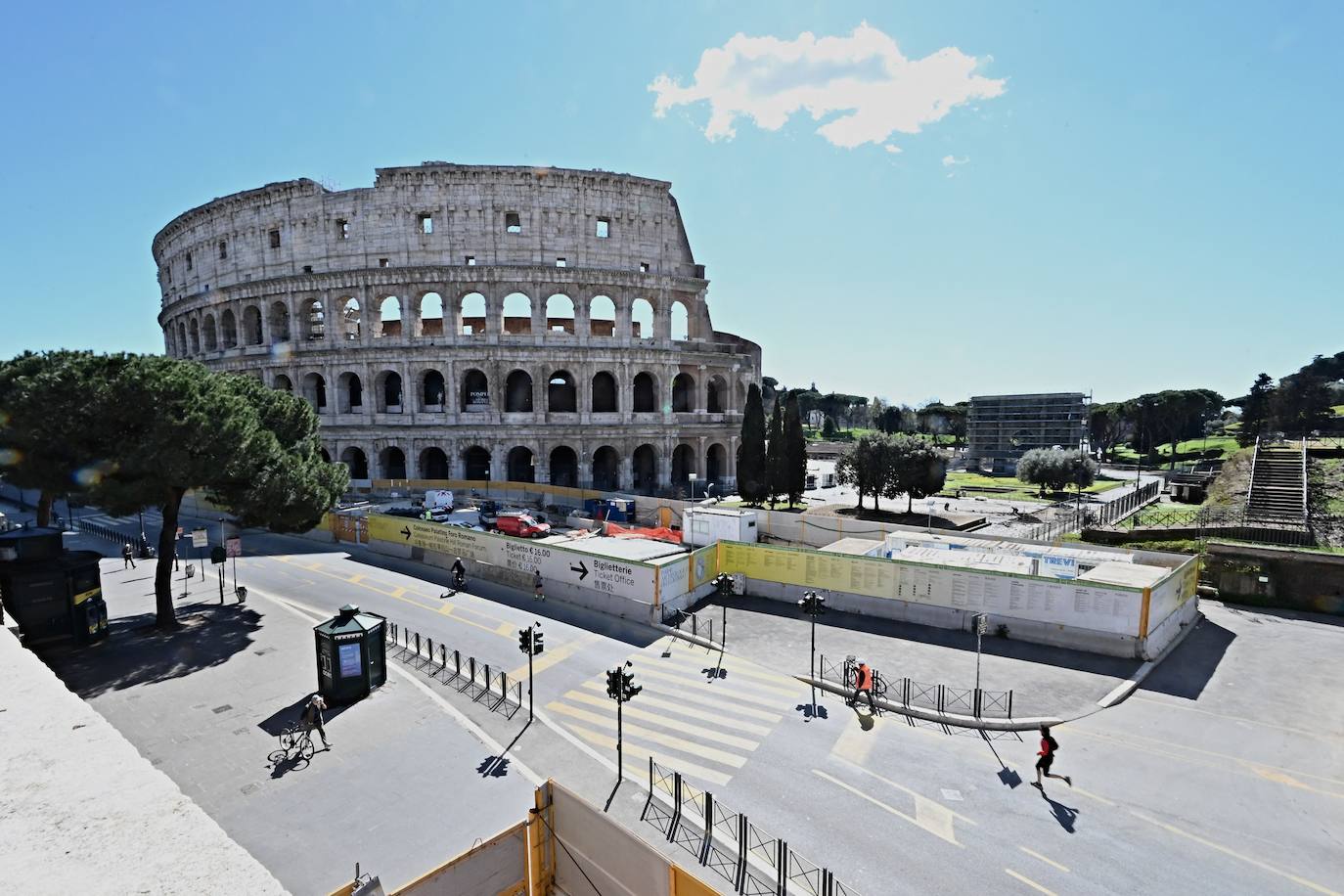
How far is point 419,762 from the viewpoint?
13.7 meters

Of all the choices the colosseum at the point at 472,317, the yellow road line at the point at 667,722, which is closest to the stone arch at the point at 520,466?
the colosseum at the point at 472,317

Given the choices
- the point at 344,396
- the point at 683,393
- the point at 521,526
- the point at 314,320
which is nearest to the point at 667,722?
the point at 521,526

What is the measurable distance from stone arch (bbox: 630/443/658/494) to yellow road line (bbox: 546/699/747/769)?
137 ft

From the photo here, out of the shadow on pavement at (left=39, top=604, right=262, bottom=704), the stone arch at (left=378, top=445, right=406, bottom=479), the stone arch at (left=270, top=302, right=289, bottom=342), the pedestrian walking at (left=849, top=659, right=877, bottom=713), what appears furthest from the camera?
the stone arch at (left=270, top=302, right=289, bottom=342)

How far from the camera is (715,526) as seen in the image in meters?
31.1

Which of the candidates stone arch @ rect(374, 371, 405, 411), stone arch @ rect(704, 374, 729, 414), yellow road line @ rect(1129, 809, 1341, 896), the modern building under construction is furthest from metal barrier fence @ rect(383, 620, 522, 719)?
the modern building under construction

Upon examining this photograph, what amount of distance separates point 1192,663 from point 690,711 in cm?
1663

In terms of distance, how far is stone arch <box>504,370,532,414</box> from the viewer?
190 feet

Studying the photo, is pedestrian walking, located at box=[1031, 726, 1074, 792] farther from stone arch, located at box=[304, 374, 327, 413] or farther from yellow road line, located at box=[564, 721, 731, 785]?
stone arch, located at box=[304, 374, 327, 413]

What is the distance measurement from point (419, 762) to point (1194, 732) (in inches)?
741

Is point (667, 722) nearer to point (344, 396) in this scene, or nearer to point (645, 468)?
point (645, 468)

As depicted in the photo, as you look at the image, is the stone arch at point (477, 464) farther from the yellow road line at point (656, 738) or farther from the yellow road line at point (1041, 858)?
the yellow road line at point (1041, 858)

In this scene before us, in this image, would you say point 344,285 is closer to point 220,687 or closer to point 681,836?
point 220,687

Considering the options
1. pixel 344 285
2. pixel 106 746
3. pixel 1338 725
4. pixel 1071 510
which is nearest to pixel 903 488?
pixel 1071 510
